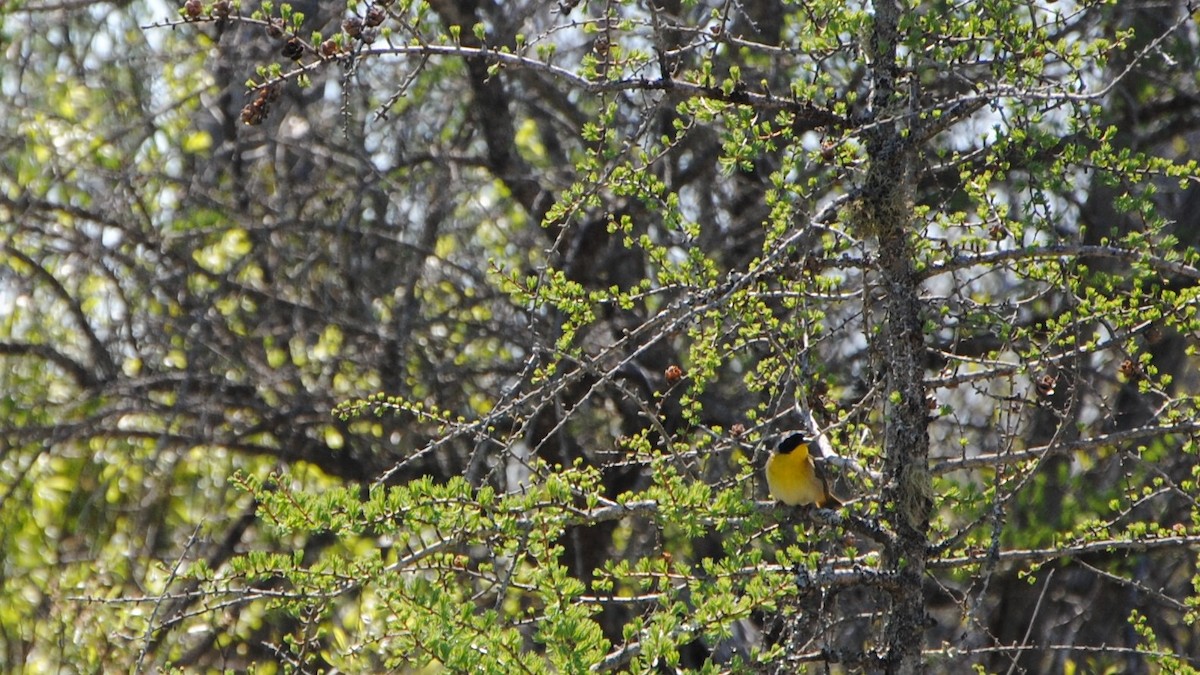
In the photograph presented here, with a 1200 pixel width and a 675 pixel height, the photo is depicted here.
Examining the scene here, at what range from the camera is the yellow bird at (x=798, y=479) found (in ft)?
15.0

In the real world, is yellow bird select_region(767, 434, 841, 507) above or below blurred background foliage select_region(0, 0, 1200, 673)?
below

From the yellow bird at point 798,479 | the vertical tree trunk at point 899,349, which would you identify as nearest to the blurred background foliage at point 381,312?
the yellow bird at point 798,479

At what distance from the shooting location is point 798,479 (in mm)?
4652

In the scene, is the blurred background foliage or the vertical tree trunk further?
the blurred background foliage

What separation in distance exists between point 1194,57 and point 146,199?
16.2 feet

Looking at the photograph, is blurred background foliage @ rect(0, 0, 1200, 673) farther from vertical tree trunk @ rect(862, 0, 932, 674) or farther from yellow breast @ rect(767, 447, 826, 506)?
vertical tree trunk @ rect(862, 0, 932, 674)

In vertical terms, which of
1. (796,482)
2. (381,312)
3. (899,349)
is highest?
(381,312)

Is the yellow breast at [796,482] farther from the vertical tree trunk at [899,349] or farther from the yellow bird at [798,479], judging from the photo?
the vertical tree trunk at [899,349]

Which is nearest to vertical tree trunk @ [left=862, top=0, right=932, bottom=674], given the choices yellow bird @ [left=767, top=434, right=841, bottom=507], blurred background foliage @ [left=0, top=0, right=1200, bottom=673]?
yellow bird @ [left=767, top=434, right=841, bottom=507]

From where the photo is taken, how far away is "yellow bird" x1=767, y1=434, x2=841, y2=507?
4.57 metres

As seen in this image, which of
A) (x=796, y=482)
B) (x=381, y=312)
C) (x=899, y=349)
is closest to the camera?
(x=899, y=349)

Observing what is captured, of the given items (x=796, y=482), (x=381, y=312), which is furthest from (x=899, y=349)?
(x=381, y=312)

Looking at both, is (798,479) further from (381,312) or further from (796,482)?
(381,312)

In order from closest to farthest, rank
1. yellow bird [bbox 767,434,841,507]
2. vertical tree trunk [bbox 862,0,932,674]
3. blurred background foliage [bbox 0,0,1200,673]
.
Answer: vertical tree trunk [bbox 862,0,932,674], yellow bird [bbox 767,434,841,507], blurred background foliage [bbox 0,0,1200,673]
